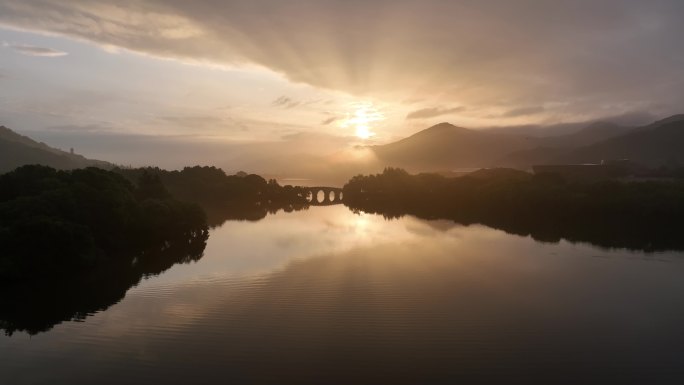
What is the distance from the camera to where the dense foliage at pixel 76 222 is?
20.3m

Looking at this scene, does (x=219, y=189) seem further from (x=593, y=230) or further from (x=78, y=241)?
(x=593, y=230)

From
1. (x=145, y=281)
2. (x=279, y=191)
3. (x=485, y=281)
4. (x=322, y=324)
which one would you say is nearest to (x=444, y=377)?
(x=322, y=324)

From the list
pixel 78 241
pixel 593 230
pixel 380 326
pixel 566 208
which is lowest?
pixel 380 326

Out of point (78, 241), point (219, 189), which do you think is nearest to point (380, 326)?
point (78, 241)

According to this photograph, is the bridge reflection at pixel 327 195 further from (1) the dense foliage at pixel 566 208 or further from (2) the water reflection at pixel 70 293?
(2) the water reflection at pixel 70 293

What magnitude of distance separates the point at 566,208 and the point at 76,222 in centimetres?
4190

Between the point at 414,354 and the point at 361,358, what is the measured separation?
4.77 ft

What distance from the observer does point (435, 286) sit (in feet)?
66.1

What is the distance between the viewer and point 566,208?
46781 mm

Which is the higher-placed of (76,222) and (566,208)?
(76,222)

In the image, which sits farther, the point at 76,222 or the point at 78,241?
the point at 76,222

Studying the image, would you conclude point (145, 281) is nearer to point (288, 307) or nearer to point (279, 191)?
point (288, 307)

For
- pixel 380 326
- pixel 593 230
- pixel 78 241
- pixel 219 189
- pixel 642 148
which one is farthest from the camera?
pixel 642 148

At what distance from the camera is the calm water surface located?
1208cm
